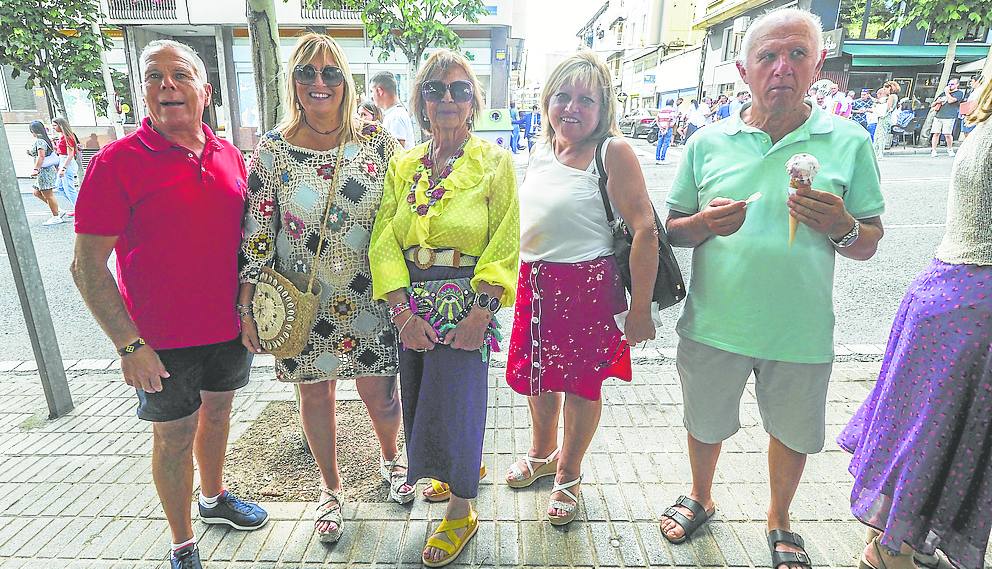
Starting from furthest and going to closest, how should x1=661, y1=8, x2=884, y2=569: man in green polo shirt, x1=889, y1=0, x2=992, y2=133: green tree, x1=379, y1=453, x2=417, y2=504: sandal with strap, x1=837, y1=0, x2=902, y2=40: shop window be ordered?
x1=837, y1=0, x2=902, y2=40: shop window → x1=889, y1=0, x2=992, y2=133: green tree → x1=379, y1=453, x2=417, y2=504: sandal with strap → x1=661, y1=8, x2=884, y2=569: man in green polo shirt

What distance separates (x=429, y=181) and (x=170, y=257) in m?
1.03

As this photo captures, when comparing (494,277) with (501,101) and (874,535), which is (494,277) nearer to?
(874,535)

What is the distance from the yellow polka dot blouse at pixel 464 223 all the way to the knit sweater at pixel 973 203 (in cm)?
153

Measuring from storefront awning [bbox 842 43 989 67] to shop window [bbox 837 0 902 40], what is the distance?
1.45 feet

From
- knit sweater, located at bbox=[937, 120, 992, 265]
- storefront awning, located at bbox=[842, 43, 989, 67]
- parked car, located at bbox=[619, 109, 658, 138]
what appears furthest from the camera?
parked car, located at bbox=[619, 109, 658, 138]

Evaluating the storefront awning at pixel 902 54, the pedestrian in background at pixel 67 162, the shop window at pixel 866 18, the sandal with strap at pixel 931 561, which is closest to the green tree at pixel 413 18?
the pedestrian in background at pixel 67 162

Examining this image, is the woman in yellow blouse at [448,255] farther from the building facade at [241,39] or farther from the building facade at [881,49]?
the building facade at [881,49]

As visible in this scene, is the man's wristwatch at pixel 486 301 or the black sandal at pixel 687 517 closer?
the man's wristwatch at pixel 486 301

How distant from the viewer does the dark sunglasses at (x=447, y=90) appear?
2.15m

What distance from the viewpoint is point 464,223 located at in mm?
2135

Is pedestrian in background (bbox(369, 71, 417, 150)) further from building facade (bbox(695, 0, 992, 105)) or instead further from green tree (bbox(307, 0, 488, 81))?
building facade (bbox(695, 0, 992, 105))

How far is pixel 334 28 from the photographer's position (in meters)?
21.1

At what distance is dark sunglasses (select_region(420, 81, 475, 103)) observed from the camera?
2.15 m

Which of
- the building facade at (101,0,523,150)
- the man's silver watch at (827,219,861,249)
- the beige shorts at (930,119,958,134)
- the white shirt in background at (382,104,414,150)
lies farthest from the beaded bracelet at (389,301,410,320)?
the beige shorts at (930,119,958,134)
